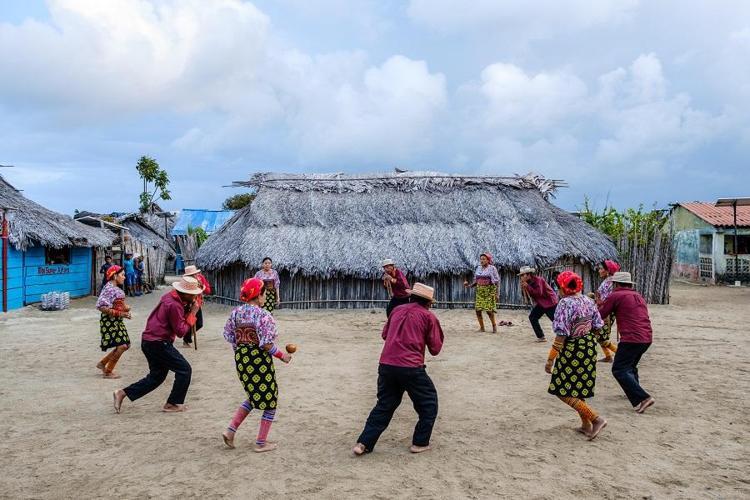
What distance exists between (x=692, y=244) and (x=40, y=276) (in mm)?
25932

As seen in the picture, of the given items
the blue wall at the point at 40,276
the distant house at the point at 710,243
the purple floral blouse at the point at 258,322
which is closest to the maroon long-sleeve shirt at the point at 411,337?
the purple floral blouse at the point at 258,322

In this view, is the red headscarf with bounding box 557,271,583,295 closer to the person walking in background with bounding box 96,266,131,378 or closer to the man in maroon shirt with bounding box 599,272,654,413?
the man in maroon shirt with bounding box 599,272,654,413

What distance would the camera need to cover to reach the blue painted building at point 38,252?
15.2 meters

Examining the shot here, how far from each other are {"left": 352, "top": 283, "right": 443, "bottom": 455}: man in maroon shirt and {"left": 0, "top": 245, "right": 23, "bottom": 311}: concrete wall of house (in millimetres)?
13920

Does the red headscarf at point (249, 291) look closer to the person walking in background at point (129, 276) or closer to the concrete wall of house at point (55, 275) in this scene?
the concrete wall of house at point (55, 275)

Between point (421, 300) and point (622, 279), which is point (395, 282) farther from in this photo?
point (421, 300)

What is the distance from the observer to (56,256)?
18.1 metres

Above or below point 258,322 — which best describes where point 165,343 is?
below

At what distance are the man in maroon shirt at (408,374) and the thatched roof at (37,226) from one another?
45.6ft

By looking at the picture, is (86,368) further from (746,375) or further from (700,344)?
(700,344)

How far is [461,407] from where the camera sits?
6.34m

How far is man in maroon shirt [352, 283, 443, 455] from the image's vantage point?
479cm

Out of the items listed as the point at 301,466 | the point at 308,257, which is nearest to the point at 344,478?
the point at 301,466

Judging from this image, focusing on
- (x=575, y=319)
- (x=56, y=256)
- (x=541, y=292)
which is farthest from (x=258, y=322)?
(x=56, y=256)
